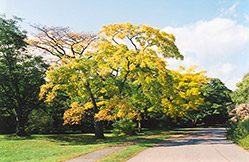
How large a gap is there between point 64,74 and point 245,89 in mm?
14774

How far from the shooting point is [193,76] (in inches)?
952

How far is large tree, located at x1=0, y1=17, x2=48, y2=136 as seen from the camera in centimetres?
1844

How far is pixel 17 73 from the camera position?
59.3 feet

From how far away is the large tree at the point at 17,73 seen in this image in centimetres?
1844

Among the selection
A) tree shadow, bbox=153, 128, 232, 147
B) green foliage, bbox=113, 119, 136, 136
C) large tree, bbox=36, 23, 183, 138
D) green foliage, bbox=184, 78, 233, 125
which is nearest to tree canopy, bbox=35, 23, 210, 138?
large tree, bbox=36, 23, 183, 138

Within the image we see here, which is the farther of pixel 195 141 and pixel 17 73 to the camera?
pixel 17 73

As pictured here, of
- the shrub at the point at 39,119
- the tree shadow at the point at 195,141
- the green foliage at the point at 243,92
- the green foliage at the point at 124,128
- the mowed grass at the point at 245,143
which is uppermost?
the green foliage at the point at 243,92

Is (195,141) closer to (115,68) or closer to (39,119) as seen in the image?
(115,68)

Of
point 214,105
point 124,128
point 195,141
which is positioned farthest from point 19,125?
point 214,105

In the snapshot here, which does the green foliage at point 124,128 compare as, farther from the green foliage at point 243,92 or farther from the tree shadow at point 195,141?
the green foliage at point 243,92

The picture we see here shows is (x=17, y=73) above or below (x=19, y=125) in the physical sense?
above

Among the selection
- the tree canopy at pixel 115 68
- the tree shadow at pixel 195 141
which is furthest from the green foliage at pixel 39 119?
the tree shadow at pixel 195 141

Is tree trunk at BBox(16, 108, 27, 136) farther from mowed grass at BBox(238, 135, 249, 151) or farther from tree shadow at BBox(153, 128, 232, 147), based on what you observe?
mowed grass at BBox(238, 135, 249, 151)

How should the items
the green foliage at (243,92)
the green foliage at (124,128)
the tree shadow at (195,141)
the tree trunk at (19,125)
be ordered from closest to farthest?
the tree shadow at (195,141), the green foliage at (243,92), the tree trunk at (19,125), the green foliage at (124,128)
